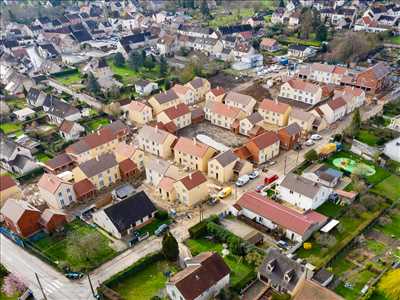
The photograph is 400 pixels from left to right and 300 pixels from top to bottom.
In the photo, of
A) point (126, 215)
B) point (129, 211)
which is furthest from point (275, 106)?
point (126, 215)

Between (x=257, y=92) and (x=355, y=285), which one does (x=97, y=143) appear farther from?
(x=355, y=285)

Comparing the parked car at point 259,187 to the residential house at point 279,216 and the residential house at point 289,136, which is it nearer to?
the residential house at point 279,216

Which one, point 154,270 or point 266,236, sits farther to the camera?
point 266,236

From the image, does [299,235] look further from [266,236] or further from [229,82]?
[229,82]

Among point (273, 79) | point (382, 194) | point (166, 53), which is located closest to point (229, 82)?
point (273, 79)

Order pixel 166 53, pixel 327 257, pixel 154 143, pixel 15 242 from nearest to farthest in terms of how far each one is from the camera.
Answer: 1. pixel 327 257
2. pixel 15 242
3. pixel 154 143
4. pixel 166 53

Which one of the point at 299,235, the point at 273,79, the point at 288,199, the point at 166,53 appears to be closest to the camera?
the point at 299,235

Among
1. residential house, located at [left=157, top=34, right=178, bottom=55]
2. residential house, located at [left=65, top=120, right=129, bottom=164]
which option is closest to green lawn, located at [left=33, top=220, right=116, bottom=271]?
residential house, located at [left=65, top=120, right=129, bottom=164]

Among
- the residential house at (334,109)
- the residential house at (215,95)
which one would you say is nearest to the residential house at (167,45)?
the residential house at (215,95)
